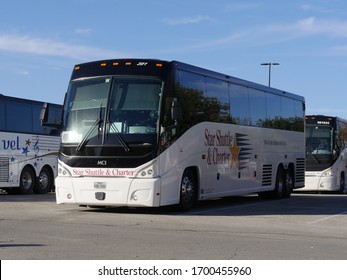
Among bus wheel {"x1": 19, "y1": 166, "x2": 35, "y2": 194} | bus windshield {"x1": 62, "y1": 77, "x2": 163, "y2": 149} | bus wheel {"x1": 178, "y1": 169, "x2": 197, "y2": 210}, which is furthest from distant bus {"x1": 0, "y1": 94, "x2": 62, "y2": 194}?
bus wheel {"x1": 178, "y1": 169, "x2": 197, "y2": 210}

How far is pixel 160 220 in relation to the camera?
13.6 metres

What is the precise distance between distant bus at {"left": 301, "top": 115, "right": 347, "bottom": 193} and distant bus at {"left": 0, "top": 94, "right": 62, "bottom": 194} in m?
11.7

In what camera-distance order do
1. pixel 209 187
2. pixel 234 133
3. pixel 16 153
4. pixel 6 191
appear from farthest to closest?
1. pixel 6 191
2. pixel 16 153
3. pixel 234 133
4. pixel 209 187

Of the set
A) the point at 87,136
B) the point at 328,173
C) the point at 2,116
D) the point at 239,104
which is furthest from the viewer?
the point at 328,173

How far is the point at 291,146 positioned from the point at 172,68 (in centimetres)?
1013

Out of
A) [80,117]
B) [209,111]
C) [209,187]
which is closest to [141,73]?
[80,117]

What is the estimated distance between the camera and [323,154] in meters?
27.9

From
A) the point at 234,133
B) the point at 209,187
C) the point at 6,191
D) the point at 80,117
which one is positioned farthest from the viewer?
the point at 6,191

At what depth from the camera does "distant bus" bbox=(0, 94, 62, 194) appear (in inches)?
894

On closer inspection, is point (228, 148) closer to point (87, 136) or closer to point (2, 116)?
point (87, 136)

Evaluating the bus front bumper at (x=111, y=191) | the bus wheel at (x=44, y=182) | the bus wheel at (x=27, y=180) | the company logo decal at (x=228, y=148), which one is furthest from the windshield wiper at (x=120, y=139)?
the bus wheel at (x=44, y=182)

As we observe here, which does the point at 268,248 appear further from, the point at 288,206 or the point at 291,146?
the point at 291,146

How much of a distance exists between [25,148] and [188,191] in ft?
34.6

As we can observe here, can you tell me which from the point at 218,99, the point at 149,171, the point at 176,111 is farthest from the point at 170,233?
the point at 218,99
